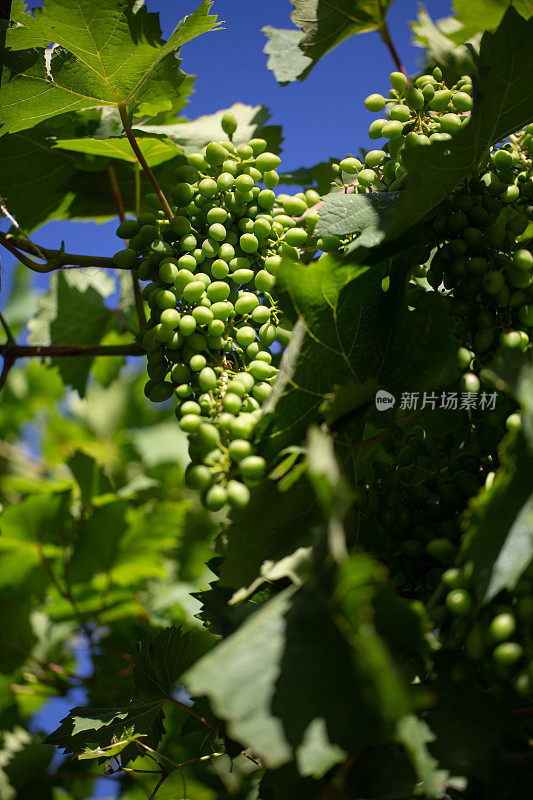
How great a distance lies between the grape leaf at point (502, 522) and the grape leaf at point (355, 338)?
153mm

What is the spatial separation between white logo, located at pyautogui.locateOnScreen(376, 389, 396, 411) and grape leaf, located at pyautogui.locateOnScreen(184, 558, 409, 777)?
20 cm

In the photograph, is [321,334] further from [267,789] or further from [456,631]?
[267,789]

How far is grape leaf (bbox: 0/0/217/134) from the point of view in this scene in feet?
3.01

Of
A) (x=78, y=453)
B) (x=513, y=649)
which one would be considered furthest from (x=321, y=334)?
(x=78, y=453)

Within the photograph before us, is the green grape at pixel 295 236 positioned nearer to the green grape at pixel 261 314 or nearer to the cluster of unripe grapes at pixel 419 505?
the green grape at pixel 261 314

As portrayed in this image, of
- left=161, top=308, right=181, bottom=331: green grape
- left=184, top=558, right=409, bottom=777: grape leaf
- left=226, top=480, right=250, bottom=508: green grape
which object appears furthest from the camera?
left=161, top=308, right=181, bottom=331: green grape

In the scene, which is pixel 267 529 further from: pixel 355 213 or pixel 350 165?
pixel 350 165

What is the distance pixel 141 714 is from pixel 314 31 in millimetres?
Answer: 1042

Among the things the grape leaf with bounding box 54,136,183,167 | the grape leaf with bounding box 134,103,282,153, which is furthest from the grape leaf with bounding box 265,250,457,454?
the grape leaf with bounding box 134,103,282,153

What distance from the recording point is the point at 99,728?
884 mm

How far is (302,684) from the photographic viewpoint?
0.54 meters

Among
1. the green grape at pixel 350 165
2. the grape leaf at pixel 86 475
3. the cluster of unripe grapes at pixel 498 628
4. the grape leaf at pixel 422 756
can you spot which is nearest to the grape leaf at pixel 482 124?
the green grape at pixel 350 165

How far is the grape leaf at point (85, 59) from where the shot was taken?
36.2 inches

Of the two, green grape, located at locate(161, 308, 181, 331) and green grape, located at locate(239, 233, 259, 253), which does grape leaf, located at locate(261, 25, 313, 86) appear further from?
green grape, located at locate(161, 308, 181, 331)
